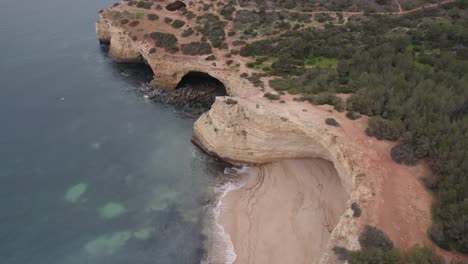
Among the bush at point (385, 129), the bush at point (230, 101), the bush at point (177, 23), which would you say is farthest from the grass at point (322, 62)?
the bush at point (177, 23)

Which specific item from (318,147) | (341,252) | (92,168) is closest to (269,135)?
(318,147)

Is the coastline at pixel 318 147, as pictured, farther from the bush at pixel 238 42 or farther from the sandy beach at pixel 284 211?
the bush at pixel 238 42

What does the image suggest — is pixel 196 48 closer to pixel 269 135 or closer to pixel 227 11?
pixel 227 11

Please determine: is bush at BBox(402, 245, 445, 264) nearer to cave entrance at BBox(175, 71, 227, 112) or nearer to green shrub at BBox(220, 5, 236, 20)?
cave entrance at BBox(175, 71, 227, 112)

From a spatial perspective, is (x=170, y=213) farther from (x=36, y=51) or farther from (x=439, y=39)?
(x=36, y=51)

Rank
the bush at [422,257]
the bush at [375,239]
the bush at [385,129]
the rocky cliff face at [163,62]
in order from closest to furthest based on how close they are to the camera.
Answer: the bush at [422,257], the bush at [375,239], the bush at [385,129], the rocky cliff face at [163,62]

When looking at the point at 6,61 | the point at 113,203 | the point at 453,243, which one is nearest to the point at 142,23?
the point at 6,61
